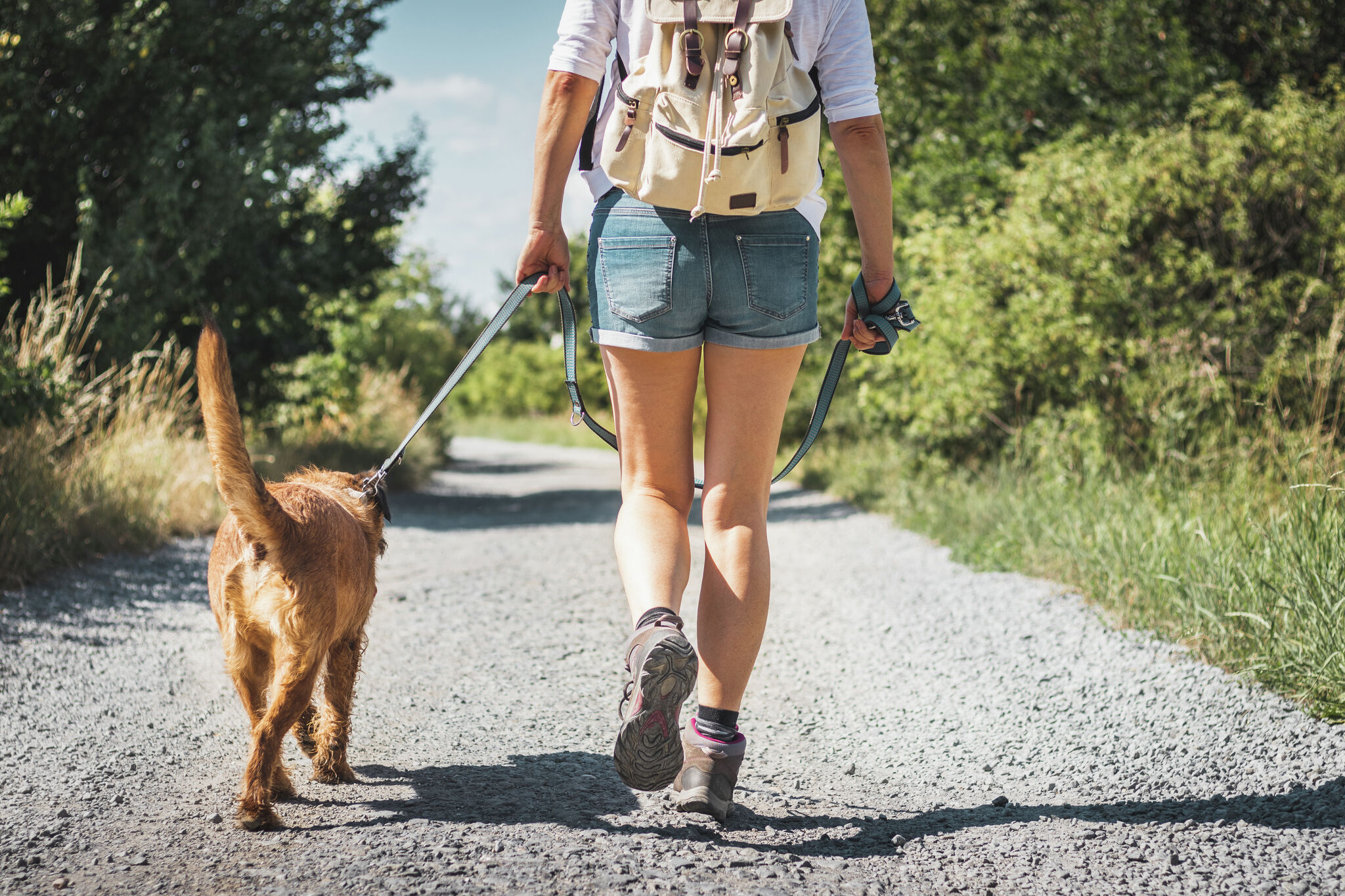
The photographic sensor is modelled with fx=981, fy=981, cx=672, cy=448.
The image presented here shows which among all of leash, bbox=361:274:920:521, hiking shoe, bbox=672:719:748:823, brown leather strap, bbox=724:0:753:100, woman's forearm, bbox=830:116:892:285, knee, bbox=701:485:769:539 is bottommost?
hiking shoe, bbox=672:719:748:823

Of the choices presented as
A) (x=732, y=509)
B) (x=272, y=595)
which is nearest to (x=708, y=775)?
(x=732, y=509)

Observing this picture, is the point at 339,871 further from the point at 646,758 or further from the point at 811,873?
the point at 811,873

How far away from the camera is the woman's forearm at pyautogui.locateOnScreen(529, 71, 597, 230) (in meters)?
2.44

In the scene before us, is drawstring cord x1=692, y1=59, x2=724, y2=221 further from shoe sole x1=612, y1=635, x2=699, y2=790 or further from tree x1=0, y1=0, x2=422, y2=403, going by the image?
tree x1=0, y1=0, x2=422, y2=403

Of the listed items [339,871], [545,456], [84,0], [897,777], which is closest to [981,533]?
[897,777]

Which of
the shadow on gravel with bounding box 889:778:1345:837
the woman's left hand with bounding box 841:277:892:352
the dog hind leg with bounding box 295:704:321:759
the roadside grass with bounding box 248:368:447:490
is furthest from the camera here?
the roadside grass with bounding box 248:368:447:490

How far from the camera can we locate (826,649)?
4.45 meters

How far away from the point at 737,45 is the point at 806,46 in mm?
235

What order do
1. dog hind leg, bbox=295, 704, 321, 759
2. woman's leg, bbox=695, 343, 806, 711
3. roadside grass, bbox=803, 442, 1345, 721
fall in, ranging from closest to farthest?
woman's leg, bbox=695, 343, 806, 711 → dog hind leg, bbox=295, 704, 321, 759 → roadside grass, bbox=803, 442, 1345, 721

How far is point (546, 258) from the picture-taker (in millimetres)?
2578

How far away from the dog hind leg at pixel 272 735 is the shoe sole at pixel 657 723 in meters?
0.83

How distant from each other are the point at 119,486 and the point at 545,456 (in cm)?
1662

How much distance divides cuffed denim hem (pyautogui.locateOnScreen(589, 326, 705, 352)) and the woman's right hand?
0.25 metres

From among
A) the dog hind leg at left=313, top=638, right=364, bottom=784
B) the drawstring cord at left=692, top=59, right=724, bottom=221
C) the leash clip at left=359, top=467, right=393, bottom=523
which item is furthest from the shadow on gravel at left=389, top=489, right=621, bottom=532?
the drawstring cord at left=692, top=59, right=724, bottom=221
